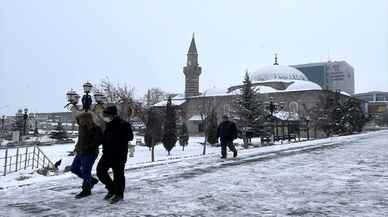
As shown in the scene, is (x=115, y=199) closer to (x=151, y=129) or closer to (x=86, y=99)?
(x=86, y=99)

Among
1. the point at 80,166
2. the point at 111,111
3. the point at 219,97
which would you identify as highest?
the point at 219,97

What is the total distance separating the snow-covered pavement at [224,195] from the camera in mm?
6648

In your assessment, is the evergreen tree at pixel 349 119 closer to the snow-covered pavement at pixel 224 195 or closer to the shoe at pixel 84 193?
the snow-covered pavement at pixel 224 195

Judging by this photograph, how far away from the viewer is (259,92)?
245ft

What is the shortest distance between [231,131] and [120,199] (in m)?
9.32

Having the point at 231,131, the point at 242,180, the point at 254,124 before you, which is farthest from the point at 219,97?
the point at 242,180

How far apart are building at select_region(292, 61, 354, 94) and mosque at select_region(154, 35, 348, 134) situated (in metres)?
76.9

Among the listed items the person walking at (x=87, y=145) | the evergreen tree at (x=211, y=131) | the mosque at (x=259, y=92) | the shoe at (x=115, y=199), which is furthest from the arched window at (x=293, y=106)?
the shoe at (x=115, y=199)

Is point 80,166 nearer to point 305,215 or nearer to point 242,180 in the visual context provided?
point 242,180

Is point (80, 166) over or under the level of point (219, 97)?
under

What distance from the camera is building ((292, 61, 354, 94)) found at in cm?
16762

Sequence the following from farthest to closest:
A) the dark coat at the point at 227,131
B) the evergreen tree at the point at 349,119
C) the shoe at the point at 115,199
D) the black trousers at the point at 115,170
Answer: the evergreen tree at the point at 349,119, the dark coat at the point at 227,131, the black trousers at the point at 115,170, the shoe at the point at 115,199

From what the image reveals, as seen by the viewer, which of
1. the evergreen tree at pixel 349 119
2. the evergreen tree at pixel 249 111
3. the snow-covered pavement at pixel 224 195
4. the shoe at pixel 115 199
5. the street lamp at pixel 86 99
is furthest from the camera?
the evergreen tree at pixel 349 119

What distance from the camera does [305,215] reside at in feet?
20.6
